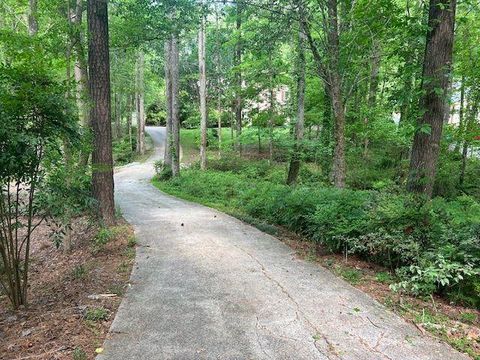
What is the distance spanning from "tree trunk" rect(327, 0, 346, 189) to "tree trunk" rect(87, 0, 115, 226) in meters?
4.78

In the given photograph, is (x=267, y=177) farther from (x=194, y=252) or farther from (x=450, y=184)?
(x=194, y=252)

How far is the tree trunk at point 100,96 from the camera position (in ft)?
23.9

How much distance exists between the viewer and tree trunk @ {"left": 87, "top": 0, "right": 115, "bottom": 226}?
23.9 ft

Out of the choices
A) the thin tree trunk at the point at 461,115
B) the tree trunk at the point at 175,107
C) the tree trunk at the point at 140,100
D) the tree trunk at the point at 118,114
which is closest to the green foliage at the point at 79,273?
the tree trunk at the point at 175,107

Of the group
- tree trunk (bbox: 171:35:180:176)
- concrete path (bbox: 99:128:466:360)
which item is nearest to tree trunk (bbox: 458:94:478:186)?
concrete path (bbox: 99:128:466:360)

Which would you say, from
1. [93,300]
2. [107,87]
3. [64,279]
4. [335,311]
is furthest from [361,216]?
[107,87]

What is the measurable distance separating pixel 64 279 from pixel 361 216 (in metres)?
4.93

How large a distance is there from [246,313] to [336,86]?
5289 millimetres

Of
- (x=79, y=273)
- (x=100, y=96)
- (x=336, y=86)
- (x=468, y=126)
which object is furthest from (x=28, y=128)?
(x=468, y=126)

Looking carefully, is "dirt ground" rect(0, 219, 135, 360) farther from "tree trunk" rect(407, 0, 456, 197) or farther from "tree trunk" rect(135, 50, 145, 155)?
"tree trunk" rect(135, 50, 145, 155)

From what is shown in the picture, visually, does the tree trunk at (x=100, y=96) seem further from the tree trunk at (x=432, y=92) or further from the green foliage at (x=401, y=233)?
the tree trunk at (x=432, y=92)

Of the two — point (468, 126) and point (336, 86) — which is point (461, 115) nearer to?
point (468, 126)

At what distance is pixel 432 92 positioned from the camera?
580 centimetres

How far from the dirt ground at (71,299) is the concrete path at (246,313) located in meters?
0.22
